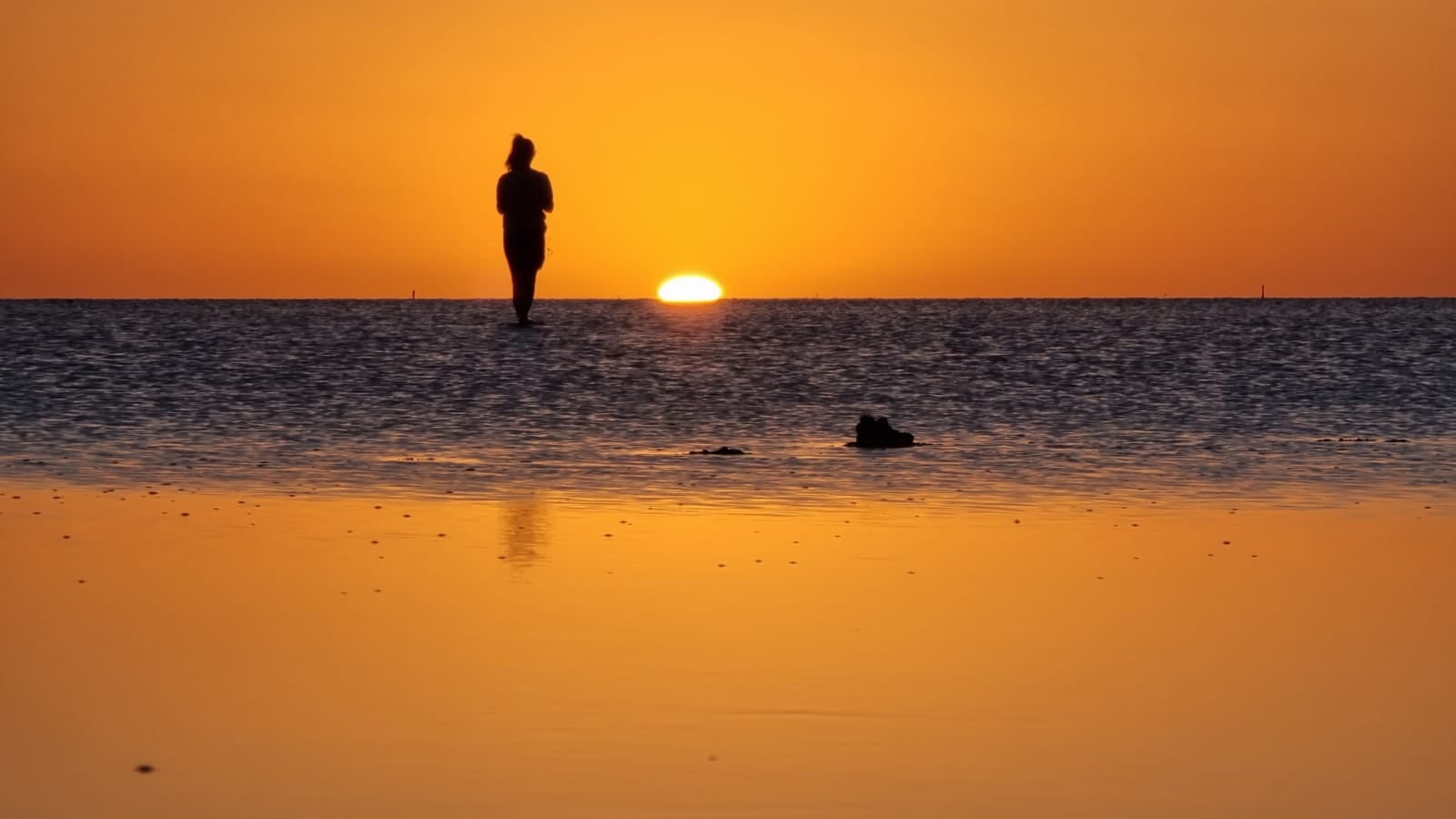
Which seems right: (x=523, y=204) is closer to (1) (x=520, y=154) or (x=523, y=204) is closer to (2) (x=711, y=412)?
(1) (x=520, y=154)

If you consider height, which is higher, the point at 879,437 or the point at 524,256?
the point at 524,256

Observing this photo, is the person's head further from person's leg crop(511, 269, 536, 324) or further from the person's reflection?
the person's reflection

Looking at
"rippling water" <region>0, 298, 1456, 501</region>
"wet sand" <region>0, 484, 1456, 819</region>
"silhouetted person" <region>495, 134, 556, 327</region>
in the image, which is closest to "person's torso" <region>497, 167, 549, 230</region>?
"silhouetted person" <region>495, 134, 556, 327</region>

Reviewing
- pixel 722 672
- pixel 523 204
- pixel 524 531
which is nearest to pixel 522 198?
pixel 523 204

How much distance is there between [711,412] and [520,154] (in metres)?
31.5

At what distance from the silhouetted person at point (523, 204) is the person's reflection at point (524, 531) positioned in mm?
49799

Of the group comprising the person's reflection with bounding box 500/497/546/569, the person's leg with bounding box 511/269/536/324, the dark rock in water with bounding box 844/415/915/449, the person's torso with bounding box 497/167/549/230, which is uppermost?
the person's torso with bounding box 497/167/549/230

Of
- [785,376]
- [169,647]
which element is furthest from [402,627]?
[785,376]

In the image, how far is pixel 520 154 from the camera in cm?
6925

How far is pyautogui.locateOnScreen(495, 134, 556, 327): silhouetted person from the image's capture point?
6950 centimetres

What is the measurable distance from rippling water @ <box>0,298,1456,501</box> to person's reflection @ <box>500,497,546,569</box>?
5.98 ft

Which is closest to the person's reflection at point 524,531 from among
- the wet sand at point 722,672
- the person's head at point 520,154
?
the wet sand at point 722,672

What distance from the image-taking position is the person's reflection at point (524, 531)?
15.1 m

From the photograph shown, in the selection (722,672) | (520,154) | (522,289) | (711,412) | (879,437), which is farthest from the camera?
(522,289)
